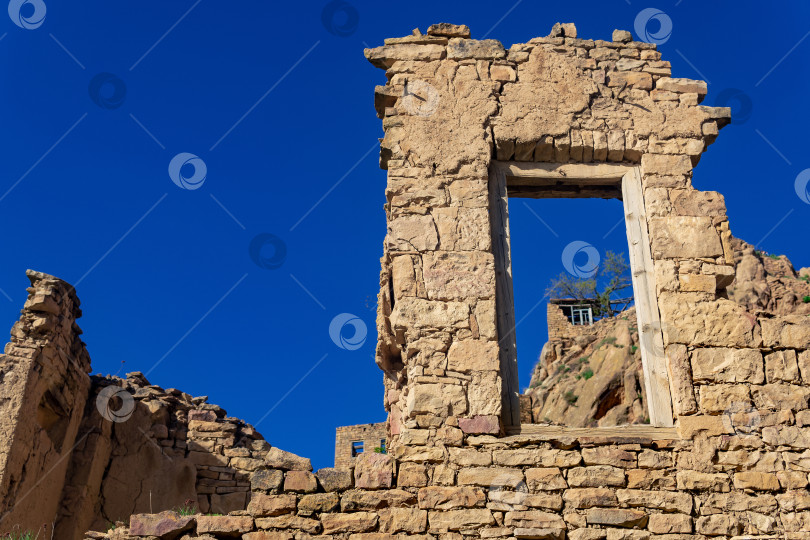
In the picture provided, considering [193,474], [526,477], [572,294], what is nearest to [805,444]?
[526,477]

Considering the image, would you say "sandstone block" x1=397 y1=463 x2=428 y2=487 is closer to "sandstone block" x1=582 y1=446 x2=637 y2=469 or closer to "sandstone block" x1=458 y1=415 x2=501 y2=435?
"sandstone block" x1=458 y1=415 x2=501 y2=435

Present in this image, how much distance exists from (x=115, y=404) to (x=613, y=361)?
1028 cm

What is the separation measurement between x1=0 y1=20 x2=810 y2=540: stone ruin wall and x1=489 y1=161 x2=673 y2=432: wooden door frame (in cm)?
8

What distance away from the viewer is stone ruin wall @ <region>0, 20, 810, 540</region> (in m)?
4.09

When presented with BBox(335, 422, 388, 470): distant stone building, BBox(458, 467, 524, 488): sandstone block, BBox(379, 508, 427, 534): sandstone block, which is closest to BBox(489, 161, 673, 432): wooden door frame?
BBox(458, 467, 524, 488): sandstone block

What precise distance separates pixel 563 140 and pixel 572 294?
21.2 m

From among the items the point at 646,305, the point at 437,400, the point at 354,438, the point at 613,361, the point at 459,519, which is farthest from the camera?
the point at 354,438

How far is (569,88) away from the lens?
5.32 m

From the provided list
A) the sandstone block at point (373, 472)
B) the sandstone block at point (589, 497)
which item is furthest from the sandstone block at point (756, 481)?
the sandstone block at point (373, 472)

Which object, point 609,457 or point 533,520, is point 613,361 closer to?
point 609,457

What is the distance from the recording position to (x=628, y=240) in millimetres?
5156

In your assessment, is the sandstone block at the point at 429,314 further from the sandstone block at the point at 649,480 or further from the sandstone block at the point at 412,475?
the sandstone block at the point at 649,480

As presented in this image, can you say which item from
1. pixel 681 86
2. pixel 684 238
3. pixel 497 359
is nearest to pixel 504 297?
pixel 497 359

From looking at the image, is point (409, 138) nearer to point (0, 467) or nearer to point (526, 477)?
point (526, 477)
